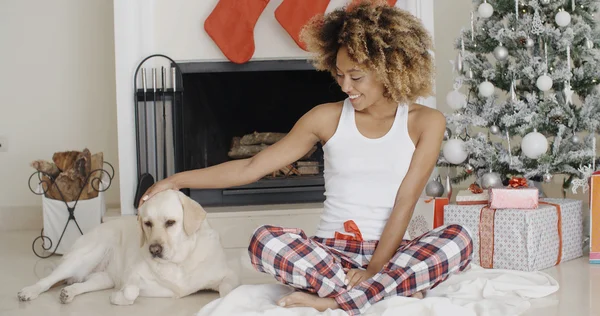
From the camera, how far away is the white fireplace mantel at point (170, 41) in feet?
11.7

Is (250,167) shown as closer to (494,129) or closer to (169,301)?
(169,301)

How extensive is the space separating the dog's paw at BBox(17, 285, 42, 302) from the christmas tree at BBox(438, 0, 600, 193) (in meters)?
1.69

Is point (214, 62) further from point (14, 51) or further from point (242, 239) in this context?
point (14, 51)

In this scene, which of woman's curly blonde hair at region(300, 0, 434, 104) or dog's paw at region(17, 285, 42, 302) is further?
dog's paw at region(17, 285, 42, 302)

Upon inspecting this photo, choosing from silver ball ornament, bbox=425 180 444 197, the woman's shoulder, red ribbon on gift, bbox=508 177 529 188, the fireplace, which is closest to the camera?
the woman's shoulder

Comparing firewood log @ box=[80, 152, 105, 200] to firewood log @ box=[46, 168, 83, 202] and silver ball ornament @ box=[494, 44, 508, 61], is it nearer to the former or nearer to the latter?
firewood log @ box=[46, 168, 83, 202]

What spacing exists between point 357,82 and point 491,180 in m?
1.13

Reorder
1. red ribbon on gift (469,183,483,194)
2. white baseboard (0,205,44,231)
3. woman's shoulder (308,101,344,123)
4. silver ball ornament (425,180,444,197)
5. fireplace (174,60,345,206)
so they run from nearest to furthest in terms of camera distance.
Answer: woman's shoulder (308,101,344,123) < red ribbon on gift (469,183,483,194) < silver ball ornament (425,180,444,197) < fireplace (174,60,345,206) < white baseboard (0,205,44,231)

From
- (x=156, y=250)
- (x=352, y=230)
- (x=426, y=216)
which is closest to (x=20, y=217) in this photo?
(x=156, y=250)

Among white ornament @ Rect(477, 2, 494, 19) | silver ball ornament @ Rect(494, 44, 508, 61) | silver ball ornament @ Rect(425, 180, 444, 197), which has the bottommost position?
silver ball ornament @ Rect(425, 180, 444, 197)

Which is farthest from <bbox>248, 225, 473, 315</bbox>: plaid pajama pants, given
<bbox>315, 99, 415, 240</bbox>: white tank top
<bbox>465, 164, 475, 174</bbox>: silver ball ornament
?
<bbox>465, 164, 475, 174</bbox>: silver ball ornament

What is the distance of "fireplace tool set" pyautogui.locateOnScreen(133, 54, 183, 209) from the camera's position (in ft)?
11.8

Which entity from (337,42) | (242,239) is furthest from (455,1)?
(337,42)

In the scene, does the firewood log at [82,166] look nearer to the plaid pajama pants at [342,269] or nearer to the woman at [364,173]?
the woman at [364,173]
